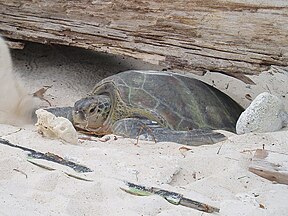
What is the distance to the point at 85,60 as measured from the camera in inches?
185

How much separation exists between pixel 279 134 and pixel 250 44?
0.84 metres

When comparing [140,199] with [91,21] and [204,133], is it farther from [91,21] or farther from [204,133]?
[91,21]

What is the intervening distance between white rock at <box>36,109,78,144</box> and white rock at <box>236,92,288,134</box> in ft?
3.06

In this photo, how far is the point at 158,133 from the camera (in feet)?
9.54

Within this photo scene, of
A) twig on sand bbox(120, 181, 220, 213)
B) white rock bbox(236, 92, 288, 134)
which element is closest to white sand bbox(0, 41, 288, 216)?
twig on sand bbox(120, 181, 220, 213)

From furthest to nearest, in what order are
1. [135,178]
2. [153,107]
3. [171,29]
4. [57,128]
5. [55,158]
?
[171,29]
[153,107]
[57,128]
[55,158]
[135,178]

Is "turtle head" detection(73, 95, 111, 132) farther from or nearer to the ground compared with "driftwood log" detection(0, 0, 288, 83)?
nearer to the ground

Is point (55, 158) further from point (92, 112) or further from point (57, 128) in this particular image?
point (92, 112)

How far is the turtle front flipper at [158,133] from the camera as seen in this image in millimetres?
2773

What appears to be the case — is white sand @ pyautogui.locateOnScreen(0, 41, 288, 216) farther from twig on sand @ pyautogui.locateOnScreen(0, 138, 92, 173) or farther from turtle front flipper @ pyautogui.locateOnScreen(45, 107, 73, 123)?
turtle front flipper @ pyautogui.locateOnScreen(45, 107, 73, 123)

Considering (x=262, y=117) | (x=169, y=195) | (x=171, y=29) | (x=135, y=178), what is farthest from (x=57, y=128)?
(x=171, y=29)

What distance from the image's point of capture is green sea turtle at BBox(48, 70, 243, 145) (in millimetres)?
3199

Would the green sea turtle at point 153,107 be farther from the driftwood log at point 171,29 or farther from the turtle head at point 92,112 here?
the driftwood log at point 171,29

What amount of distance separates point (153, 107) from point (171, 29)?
2.00ft
